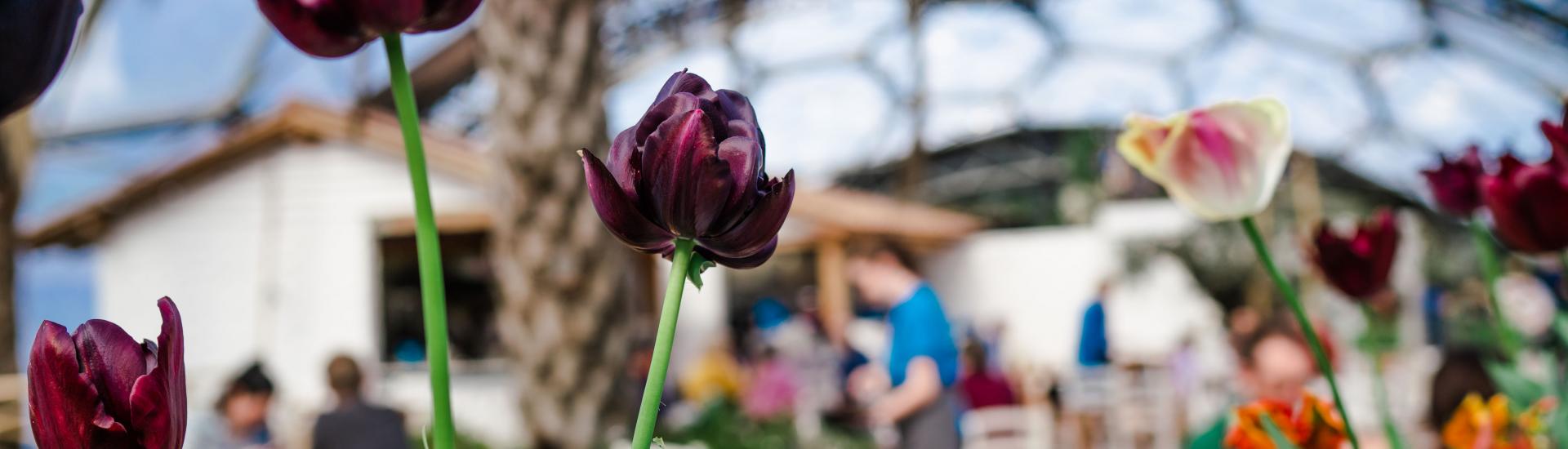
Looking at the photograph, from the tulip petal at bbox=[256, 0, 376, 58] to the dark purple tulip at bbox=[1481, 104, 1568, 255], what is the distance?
2.87 ft

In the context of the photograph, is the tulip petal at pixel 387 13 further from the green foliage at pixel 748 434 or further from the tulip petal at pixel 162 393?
the green foliage at pixel 748 434

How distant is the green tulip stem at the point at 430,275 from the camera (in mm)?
438

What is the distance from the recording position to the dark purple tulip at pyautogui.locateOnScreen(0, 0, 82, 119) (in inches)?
16.9

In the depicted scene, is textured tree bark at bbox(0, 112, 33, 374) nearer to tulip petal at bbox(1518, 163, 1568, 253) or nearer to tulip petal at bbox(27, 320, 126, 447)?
tulip petal at bbox(27, 320, 126, 447)

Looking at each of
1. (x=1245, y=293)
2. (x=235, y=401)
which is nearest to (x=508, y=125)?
(x=235, y=401)

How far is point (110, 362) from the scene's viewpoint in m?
0.44

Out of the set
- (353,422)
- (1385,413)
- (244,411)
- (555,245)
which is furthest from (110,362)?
(244,411)

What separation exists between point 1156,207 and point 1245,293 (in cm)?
225

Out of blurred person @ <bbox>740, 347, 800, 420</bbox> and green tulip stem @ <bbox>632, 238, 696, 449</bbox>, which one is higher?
green tulip stem @ <bbox>632, 238, 696, 449</bbox>

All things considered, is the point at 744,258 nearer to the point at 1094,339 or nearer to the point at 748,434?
the point at 748,434

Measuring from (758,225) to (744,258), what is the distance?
0.02 metres

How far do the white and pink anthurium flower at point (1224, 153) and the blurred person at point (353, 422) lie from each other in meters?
4.16

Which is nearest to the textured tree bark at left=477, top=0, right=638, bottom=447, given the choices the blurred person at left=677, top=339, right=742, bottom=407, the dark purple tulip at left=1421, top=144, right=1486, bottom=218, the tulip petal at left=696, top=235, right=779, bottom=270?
the dark purple tulip at left=1421, top=144, right=1486, bottom=218

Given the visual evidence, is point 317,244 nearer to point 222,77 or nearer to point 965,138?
point 222,77
